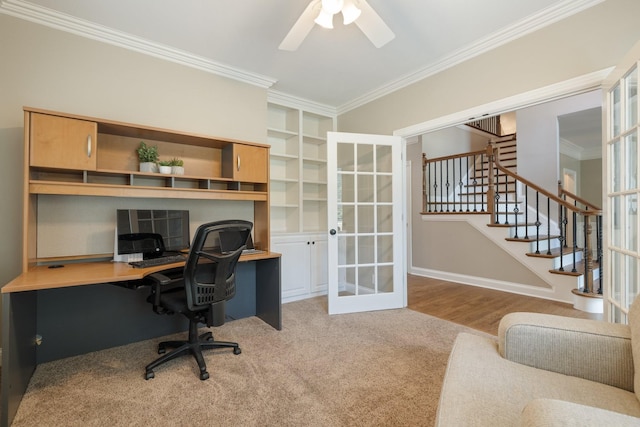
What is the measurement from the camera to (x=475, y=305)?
3508 millimetres

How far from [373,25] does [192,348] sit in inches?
96.5

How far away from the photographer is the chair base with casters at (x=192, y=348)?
196 cm

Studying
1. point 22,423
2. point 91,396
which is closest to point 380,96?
point 91,396

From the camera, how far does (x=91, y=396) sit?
5.79 feet

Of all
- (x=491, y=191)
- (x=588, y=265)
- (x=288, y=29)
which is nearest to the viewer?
(x=288, y=29)

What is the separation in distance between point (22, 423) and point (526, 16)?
4.07 metres

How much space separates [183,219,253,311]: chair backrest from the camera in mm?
1898

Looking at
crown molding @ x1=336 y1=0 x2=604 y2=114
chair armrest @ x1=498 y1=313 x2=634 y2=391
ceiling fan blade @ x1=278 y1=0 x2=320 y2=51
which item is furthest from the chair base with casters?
crown molding @ x1=336 y1=0 x2=604 y2=114

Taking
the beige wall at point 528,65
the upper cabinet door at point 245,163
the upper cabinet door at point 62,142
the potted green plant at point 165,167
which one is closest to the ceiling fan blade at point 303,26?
the upper cabinet door at point 245,163

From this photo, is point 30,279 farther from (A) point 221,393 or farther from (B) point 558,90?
(B) point 558,90

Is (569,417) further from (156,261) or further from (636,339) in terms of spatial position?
(156,261)

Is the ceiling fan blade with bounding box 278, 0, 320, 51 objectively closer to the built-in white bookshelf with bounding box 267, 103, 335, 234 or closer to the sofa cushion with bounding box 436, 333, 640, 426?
the built-in white bookshelf with bounding box 267, 103, 335, 234

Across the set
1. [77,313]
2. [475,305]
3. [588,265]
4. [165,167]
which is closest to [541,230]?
[588,265]

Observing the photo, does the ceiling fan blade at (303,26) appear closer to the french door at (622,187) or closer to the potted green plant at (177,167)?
the potted green plant at (177,167)
